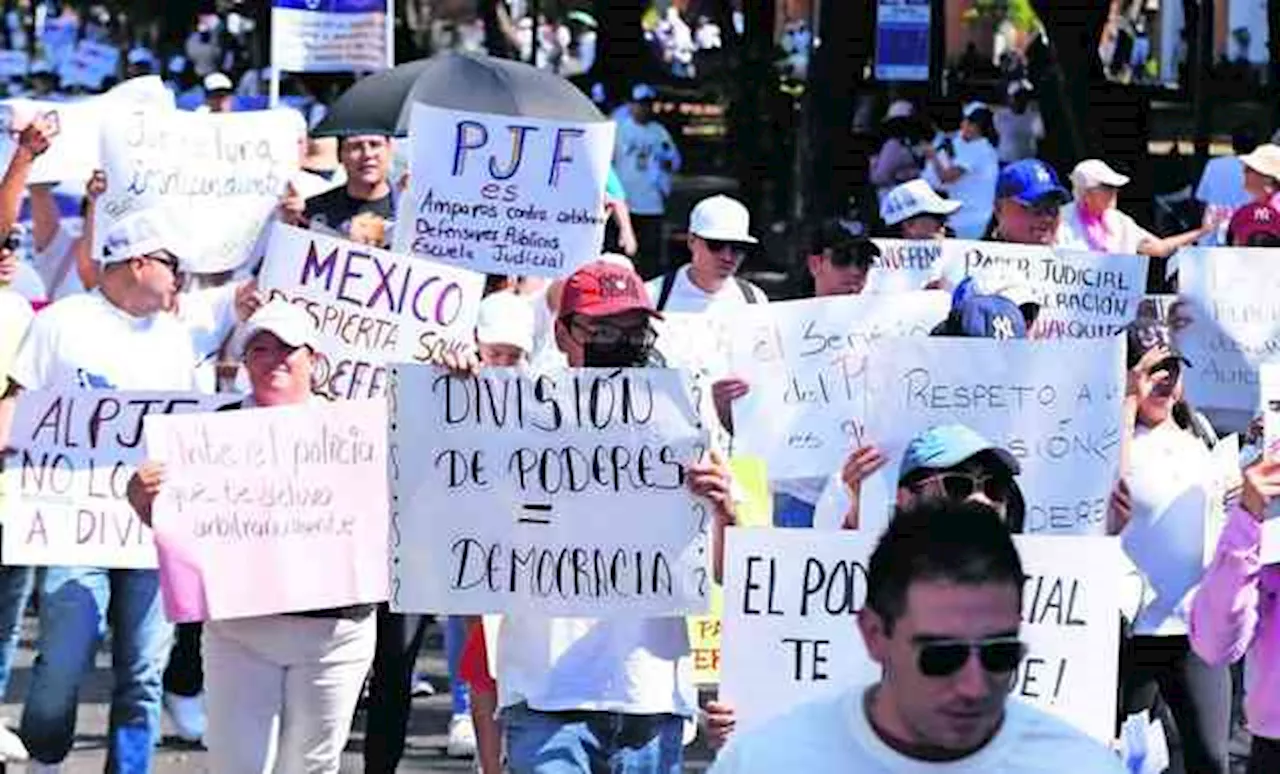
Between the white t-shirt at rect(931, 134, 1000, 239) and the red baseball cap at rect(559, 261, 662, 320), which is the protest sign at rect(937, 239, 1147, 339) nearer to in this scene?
the red baseball cap at rect(559, 261, 662, 320)

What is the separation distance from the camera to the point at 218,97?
2019 centimetres

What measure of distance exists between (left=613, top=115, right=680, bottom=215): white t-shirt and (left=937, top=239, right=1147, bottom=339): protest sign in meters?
13.5

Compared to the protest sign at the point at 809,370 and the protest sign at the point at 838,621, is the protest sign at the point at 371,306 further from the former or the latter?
the protest sign at the point at 838,621

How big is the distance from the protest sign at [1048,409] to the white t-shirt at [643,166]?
16980 mm

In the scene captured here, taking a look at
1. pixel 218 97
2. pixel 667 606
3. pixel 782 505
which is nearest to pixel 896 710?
pixel 667 606

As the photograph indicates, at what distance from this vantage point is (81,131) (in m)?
11.8

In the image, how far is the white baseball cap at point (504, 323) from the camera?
28.8 feet

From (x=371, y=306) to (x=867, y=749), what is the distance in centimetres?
513

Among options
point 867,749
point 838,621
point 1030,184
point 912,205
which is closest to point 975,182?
point 912,205

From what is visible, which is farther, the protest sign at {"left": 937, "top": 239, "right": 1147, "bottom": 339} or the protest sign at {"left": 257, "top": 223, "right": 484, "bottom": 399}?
the protest sign at {"left": 937, "top": 239, "right": 1147, "bottom": 339}

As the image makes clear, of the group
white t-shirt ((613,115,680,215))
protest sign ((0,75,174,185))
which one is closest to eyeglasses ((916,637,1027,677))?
protest sign ((0,75,174,185))

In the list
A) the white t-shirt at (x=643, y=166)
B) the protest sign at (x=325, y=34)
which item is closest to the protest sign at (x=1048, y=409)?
the protest sign at (x=325, y=34)

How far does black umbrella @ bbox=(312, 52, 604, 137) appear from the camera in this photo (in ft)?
41.0

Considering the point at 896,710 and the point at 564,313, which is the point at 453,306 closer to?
the point at 564,313
